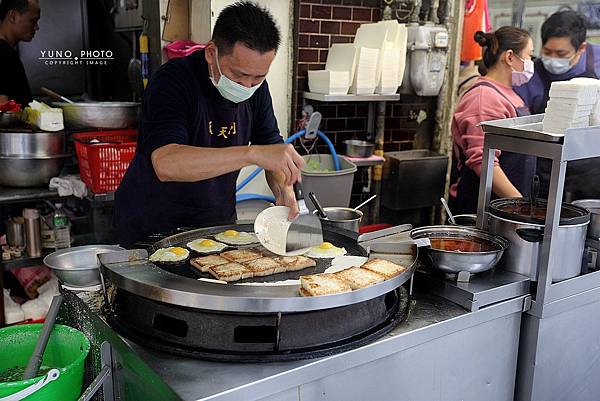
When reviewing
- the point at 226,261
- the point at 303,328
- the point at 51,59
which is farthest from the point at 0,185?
the point at 303,328

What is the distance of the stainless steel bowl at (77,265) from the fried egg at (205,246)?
0.23 meters

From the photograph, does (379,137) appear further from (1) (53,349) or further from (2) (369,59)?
(1) (53,349)

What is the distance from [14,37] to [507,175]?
10.3 ft

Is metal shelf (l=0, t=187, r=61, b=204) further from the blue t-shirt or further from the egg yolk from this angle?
the egg yolk

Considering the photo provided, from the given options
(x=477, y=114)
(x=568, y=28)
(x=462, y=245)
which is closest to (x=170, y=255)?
(x=462, y=245)

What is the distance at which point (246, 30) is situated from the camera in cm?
211

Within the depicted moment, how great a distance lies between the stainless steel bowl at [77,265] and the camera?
185 centimetres

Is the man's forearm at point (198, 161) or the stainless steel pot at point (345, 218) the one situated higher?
the man's forearm at point (198, 161)

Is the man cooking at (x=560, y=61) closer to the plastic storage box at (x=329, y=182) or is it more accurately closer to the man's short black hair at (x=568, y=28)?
the man's short black hair at (x=568, y=28)

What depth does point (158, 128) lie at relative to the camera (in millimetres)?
2121

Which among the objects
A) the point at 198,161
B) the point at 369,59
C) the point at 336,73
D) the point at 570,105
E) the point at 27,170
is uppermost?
the point at 369,59

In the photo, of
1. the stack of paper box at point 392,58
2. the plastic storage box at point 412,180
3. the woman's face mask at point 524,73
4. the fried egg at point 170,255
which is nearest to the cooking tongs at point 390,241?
the fried egg at point 170,255

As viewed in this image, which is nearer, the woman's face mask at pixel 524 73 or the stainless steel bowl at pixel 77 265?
the stainless steel bowl at pixel 77 265

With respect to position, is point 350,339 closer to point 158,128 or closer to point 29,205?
point 158,128
